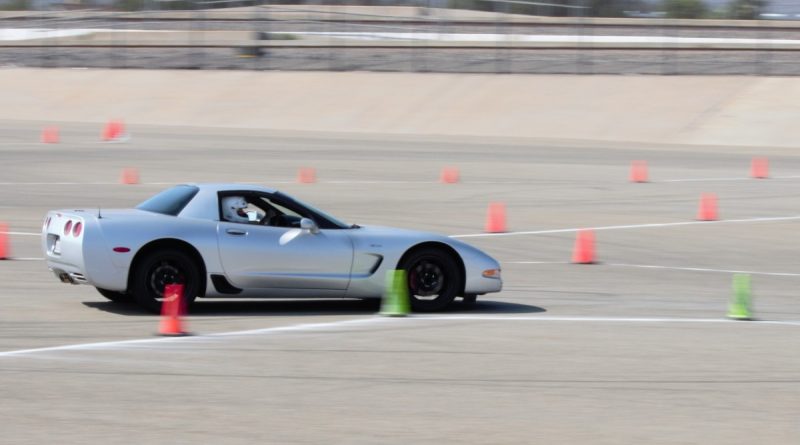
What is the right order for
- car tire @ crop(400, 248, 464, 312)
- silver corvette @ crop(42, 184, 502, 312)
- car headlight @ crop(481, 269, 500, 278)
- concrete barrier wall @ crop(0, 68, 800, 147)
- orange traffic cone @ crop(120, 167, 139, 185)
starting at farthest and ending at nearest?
concrete barrier wall @ crop(0, 68, 800, 147), orange traffic cone @ crop(120, 167, 139, 185), car headlight @ crop(481, 269, 500, 278), car tire @ crop(400, 248, 464, 312), silver corvette @ crop(42, 184, 502, 312)

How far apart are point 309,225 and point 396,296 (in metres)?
0.97

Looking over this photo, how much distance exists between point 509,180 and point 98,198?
27.9 ft

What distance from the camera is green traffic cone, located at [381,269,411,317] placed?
1107 cm

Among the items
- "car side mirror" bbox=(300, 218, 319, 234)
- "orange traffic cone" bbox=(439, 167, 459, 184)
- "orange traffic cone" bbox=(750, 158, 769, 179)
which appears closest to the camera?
"car side mirror" bbox=(300, 218, 319, 234)

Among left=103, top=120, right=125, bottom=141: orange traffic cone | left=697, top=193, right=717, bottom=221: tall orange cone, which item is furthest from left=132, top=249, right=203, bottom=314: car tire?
left=103, top=120, right=125, bottom=141: orange traffic cone

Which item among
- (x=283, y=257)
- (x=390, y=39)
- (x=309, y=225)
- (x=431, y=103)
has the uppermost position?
(x=390, y=39)

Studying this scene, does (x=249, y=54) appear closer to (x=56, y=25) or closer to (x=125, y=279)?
(x=56, y=25)

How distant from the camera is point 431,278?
455 inches

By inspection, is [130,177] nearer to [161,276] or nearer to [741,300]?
[161,276]

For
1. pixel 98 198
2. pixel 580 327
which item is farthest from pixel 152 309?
pixel 98 198

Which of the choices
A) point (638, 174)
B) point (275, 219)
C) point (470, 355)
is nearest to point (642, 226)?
point (638, 174)

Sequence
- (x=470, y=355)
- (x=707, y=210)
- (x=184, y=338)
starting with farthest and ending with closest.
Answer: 1. (x=707, y=210)
2. (x=184, y=338)
3. (x=470, y=355)

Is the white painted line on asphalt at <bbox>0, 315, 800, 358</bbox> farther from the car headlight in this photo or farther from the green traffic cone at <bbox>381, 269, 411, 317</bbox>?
the car headlight

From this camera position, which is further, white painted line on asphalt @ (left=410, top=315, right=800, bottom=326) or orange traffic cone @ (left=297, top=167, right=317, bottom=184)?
orange traffic cone @ (left=297, top=167, right=317, bottom=184)
